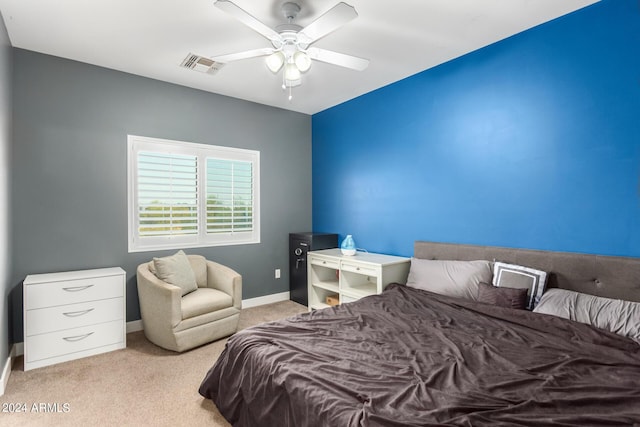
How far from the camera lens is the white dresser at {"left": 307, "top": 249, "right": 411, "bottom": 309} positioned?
3.44 metres

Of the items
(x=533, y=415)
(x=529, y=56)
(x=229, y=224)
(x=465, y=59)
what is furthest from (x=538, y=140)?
(x=229, y=224)

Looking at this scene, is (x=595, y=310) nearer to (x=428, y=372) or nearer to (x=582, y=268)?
(x=582, y=268)

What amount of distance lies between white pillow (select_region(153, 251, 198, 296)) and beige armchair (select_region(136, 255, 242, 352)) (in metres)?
0.07

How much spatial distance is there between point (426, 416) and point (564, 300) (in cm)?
165

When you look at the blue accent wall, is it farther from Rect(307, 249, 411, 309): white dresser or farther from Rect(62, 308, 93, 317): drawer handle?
Rect(62, 308, 93, 317): drawer handle

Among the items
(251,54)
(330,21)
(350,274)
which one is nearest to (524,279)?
(350,274)

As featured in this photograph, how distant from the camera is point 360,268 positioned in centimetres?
357

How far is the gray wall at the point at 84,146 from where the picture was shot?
303 cm

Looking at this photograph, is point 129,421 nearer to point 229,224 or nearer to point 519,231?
point 229,224

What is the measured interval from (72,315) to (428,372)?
2.97 m

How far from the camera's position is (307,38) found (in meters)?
2.27

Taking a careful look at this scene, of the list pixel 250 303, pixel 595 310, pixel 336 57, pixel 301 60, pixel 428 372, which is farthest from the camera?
pixel 250 303

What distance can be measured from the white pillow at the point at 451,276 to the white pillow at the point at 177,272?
2.22 m

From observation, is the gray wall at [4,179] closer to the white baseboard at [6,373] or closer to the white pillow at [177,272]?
the white baseboard at [6,373]
